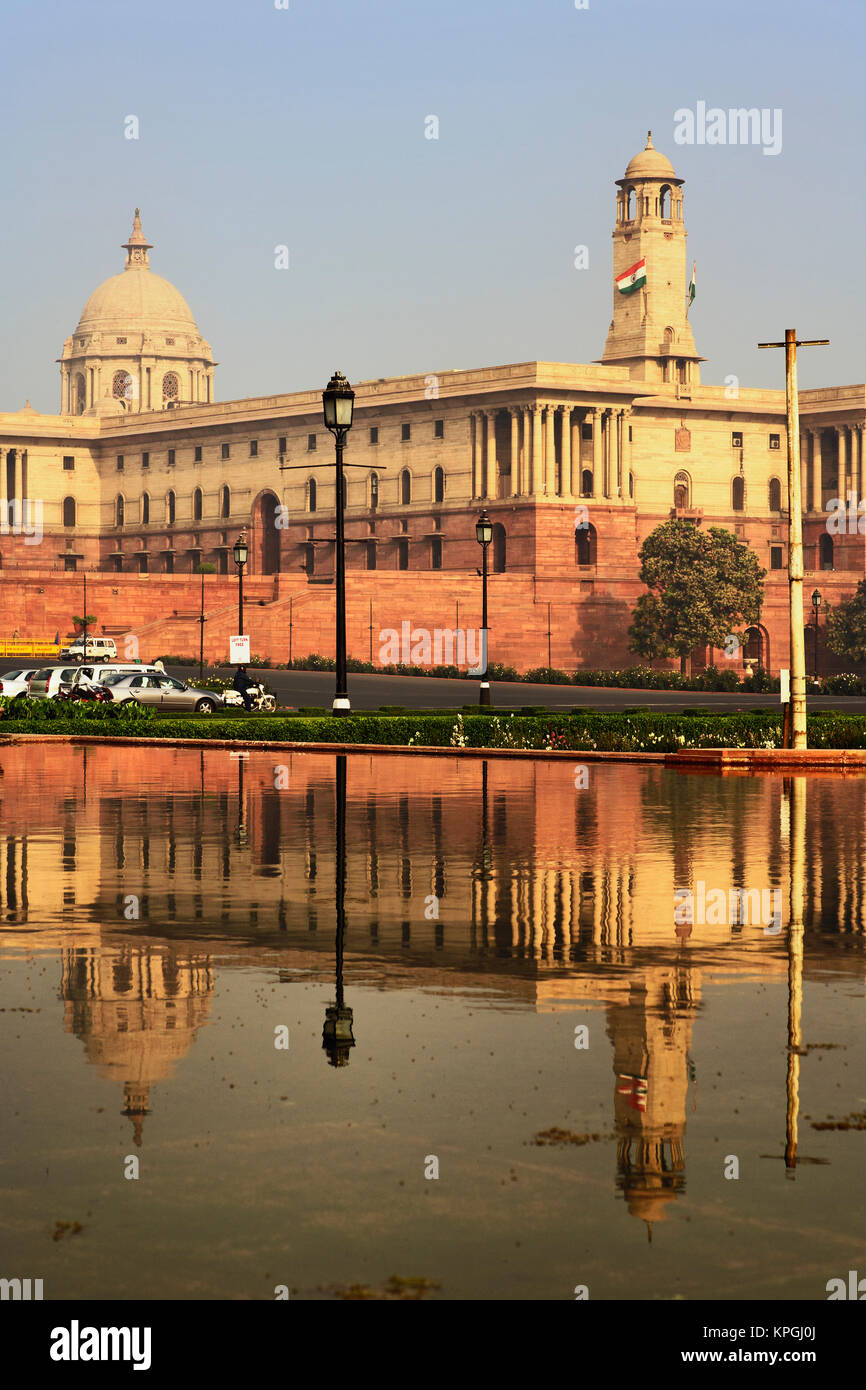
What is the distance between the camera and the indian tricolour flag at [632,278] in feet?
405

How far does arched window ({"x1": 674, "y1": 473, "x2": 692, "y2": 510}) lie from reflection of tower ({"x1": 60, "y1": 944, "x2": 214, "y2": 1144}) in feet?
396

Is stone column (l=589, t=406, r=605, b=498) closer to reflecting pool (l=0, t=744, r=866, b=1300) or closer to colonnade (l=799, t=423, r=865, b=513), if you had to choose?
colonnade (l=799, t=423, r=865, b=513)

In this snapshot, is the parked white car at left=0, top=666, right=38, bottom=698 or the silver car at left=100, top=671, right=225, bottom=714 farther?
the parked white car at left=0, top=666, right=38, bottom=698

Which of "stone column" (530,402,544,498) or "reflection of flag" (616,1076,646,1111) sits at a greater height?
"stone column" (530,402,544,498)

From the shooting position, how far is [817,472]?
448 ft

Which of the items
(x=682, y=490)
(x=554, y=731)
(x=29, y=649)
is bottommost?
(x=554, y=731)

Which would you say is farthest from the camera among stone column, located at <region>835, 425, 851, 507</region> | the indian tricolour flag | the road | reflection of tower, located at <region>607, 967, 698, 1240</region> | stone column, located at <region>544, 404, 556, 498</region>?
stone column, located at <region>835, 425, 851, 507</region>

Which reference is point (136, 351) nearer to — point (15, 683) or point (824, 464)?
point (824, 464)

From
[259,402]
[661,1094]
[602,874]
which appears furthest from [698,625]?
[661,1094]

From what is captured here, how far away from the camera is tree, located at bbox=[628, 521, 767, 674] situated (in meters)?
100

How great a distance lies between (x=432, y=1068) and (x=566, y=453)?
112205 millimetres

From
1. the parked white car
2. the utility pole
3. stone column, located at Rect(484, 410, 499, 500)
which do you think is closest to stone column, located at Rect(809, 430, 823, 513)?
stone column, located at Rect(484, 410, 499, 500)

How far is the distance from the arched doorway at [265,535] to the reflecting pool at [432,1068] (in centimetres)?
11747

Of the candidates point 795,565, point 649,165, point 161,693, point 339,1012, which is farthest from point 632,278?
point 339,1012
